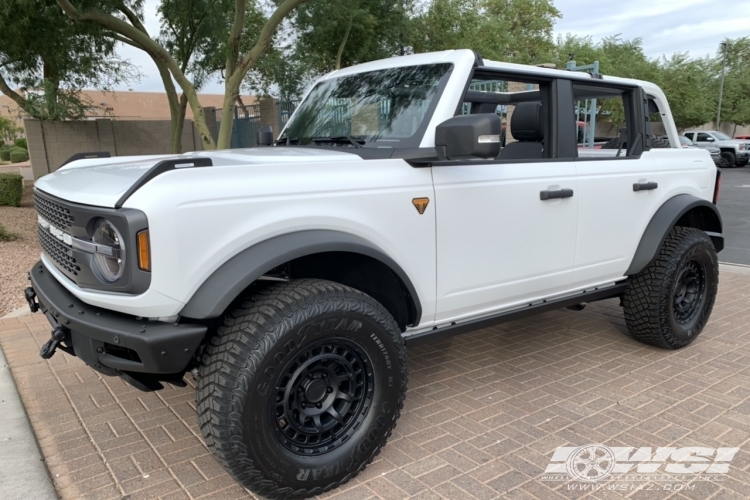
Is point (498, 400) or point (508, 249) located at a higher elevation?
point (508, 249)

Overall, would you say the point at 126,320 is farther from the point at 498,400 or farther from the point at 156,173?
the point at 498,400

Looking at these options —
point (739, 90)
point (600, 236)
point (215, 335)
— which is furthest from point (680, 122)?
point (215, 335)

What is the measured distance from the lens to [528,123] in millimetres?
3846

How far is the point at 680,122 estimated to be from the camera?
3744 cm

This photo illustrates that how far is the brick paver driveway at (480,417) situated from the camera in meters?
2.73

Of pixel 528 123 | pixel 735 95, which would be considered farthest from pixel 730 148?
pixel 528 123

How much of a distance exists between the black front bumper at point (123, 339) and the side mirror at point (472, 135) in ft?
4.50

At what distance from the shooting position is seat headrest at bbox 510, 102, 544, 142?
3.79 m

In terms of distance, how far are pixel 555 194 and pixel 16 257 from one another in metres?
6.95

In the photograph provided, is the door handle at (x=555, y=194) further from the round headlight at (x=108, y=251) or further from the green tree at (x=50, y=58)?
the green tree at (x=50, y=58)

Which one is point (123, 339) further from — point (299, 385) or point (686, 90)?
point (686, 90)

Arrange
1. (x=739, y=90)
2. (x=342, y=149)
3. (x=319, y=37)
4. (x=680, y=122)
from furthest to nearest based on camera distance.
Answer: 1. (x=739, y=90)
2. (x=680, y=122)
3. (x=319, y=37)
4. (x=342, y=149)

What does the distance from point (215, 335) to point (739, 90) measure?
47491 mm

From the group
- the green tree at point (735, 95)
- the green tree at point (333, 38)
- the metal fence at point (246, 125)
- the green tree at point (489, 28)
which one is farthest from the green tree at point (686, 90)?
the metal fence at point (246, 125)
